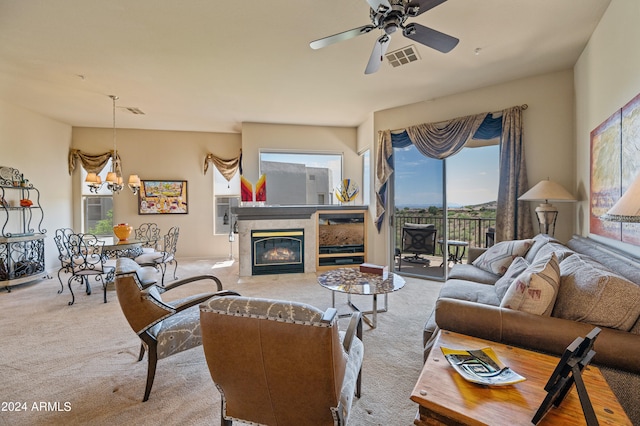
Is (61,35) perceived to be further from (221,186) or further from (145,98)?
(221,186)

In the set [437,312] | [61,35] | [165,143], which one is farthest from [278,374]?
[165,143]

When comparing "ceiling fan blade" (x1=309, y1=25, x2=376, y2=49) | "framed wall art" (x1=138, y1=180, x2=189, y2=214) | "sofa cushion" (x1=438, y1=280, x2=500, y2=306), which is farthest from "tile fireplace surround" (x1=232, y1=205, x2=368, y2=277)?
"ceiling fan blade" (x1=309, y1=25, x2=376, y2=49)

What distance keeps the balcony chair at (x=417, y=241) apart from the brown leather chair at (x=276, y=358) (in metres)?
3.79

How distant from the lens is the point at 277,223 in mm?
4879

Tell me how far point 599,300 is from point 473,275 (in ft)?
5.01

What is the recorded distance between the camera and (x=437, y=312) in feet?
5.64

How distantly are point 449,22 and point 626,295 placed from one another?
97.7 inches

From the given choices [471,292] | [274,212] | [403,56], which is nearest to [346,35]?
[403,56]

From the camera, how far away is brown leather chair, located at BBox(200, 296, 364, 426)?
1031 mm

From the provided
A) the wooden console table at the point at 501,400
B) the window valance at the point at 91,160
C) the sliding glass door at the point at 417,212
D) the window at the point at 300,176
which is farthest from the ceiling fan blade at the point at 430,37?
the window valance at the point at 91,160

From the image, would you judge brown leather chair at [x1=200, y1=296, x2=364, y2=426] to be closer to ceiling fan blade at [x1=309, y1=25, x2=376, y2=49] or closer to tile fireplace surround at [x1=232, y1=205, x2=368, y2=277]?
ceiling fan blade at [x1=309, y1=25, x2=376, y2=49]

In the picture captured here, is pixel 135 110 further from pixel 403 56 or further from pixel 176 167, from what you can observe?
pixel 403 56

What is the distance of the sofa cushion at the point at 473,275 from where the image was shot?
2811 millimetres

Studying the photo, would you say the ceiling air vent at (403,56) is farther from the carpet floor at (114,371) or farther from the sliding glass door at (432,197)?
the carpet floor at (114,371)
